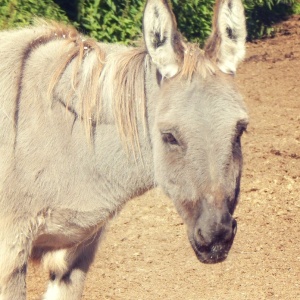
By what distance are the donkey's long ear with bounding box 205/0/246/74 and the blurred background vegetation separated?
3728 mm

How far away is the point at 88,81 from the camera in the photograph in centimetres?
433

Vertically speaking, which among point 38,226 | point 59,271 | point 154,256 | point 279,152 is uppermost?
point 38,226

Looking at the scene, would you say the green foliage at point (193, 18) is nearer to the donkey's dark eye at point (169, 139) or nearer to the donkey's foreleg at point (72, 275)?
the donkey's foreleg at point (72, 275)

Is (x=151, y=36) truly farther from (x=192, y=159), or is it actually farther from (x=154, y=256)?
(x=154, y=256)

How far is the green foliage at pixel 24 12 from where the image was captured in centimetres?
850

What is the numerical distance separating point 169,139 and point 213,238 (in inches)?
20.9

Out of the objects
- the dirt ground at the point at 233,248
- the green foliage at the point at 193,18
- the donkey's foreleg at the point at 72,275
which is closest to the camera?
the donkey's foreleg at the point at 72,275

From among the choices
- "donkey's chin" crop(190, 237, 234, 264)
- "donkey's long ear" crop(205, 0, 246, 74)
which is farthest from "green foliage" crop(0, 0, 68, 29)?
"donkey's chin" crop(190, 237, 234, 264)

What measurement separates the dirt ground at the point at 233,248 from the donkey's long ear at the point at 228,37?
7.05ft

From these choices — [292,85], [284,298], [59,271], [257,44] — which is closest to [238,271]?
[284,298]

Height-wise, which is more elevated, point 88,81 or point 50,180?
point 88,81

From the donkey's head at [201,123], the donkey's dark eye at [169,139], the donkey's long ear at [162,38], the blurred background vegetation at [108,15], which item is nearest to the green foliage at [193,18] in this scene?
the blurred background vegetation at [108,15]

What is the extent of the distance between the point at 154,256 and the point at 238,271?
67 cm

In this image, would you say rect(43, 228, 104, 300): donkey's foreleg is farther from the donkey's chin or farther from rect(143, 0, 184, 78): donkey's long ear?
rect(143, 0, 184, 78): donkey's long ear
